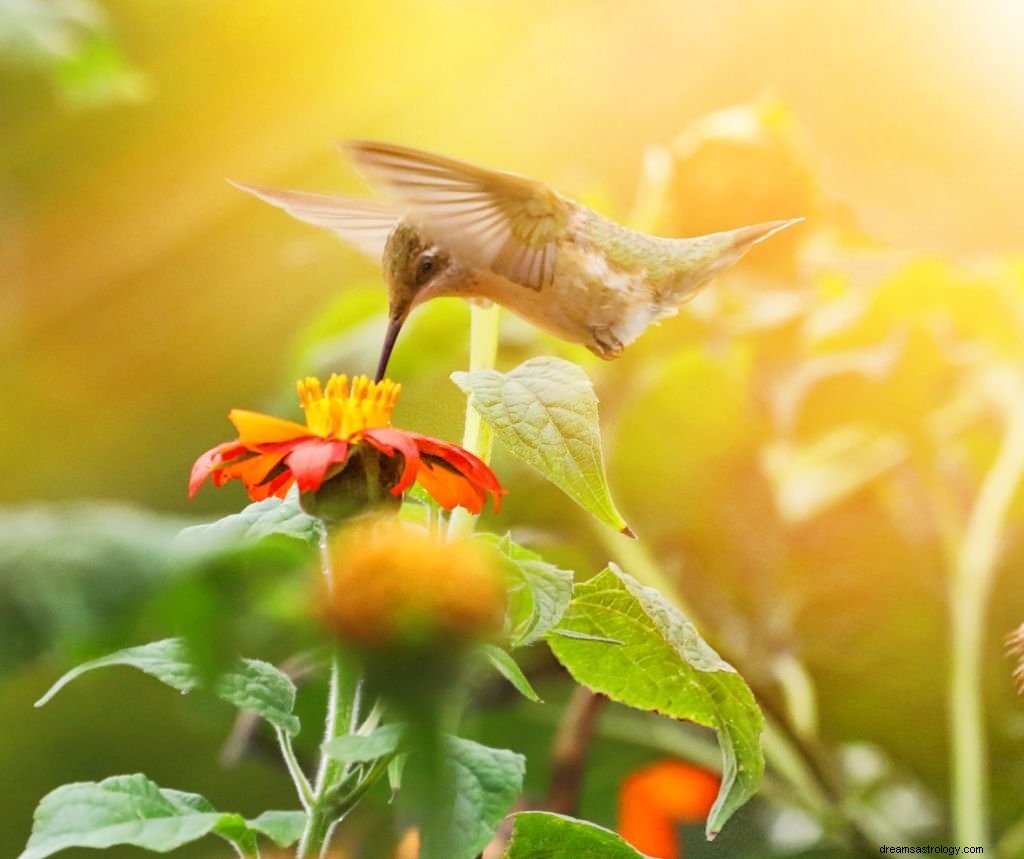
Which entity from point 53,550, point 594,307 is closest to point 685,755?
point 594,307

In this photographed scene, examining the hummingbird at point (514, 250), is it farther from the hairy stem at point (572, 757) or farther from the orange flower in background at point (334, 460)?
the hairy stem at point (572, 757)

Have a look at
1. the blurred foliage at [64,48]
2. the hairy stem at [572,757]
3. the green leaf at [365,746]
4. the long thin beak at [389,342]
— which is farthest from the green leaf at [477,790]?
the blurred foliage at [64,48]

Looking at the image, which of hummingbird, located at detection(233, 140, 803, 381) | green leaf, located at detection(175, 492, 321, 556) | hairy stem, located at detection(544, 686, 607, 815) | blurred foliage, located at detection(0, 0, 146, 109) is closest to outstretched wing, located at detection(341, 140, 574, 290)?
hummingbird, located at detection(233, 140, 803, 381)

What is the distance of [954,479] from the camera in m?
0.83

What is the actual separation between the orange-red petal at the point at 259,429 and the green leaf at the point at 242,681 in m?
0.05

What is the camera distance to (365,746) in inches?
10.4

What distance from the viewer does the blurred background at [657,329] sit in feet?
2.39

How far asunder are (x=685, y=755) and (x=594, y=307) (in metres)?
0.37

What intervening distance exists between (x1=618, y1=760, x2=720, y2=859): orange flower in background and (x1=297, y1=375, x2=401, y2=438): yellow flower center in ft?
1.19

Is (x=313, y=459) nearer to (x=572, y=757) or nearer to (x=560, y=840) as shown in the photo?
(x=560, y=840)

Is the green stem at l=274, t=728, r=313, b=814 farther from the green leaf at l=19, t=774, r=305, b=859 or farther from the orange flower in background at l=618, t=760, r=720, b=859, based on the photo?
the orange flower in background at l=618, t=760, r=720, b=859

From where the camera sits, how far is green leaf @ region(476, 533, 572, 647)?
29 centimetres

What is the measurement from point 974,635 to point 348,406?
0.45 m

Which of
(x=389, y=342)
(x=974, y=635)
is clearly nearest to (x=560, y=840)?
(x=389, y=342)
